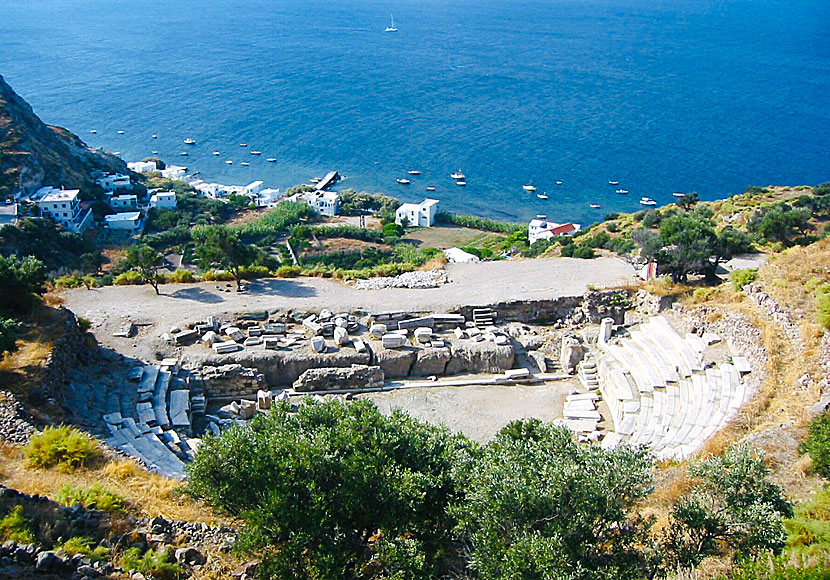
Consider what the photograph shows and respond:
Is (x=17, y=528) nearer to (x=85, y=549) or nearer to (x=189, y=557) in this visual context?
(x=85, y=549)

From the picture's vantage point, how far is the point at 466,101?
10175cm

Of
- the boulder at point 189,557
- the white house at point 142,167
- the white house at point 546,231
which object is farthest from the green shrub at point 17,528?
the white house at point 142,167

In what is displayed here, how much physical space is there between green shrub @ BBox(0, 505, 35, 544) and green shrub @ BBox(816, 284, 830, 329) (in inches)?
711

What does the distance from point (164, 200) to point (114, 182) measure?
5783 millimetres

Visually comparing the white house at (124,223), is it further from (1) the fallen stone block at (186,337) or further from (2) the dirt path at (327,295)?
(1) the fallen stone block at (186,337)

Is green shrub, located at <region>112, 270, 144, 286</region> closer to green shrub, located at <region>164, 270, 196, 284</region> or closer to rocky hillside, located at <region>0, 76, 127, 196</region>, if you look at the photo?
green shrub, located at <region>164, 270, 196, 284</region>

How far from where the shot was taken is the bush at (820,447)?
11094 millimetres

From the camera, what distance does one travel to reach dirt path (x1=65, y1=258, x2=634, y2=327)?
2234 centimetres

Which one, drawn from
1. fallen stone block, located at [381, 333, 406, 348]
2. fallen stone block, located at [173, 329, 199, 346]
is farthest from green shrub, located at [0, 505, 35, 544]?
fallen stone block, located at [381, 333, 406, 348]

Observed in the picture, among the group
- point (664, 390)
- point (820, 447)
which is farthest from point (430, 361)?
point (820, 447)

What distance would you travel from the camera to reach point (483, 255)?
4475cm

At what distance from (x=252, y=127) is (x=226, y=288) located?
73785 mm

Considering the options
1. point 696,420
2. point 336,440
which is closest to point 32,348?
point 336,440

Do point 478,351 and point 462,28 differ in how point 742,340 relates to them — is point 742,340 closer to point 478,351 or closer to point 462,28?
point 478,351
